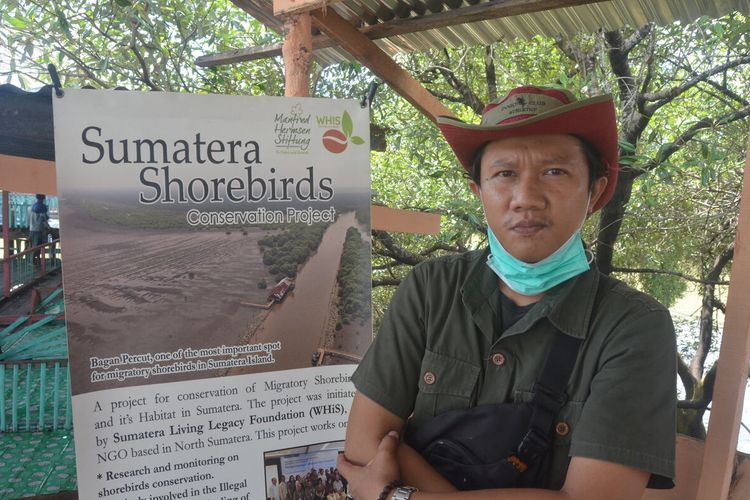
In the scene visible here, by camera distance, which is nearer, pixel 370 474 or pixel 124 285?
pixel 370 474

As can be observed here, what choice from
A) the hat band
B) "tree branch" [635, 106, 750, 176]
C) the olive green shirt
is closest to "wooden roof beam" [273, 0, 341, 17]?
the hat band

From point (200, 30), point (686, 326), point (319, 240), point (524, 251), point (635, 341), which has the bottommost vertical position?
point (686, 326)

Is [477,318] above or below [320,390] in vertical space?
above

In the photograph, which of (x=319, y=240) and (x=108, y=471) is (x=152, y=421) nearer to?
(x=108, y=471)

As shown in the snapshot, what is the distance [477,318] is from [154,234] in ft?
4.15

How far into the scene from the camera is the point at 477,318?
1573 mm

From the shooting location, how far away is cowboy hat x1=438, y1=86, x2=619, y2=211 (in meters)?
1.46

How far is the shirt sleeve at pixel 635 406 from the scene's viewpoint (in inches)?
49.6

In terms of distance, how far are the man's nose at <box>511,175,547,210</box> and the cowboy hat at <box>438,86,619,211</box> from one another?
0.43ft

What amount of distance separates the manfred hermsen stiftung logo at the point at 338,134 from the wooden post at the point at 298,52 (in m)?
0.46

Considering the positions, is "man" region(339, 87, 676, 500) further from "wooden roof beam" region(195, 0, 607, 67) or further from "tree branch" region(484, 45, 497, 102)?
"tree branch" region(484, 45, 497, 102)

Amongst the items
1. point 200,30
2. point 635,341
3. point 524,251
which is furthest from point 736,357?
point 200,30

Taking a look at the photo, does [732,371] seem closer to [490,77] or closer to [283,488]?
[283,488]

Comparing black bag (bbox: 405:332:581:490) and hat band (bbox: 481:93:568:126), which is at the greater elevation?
hat band (bbox: 481:93:568:126)
